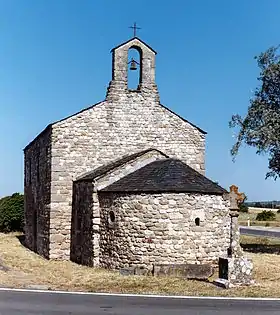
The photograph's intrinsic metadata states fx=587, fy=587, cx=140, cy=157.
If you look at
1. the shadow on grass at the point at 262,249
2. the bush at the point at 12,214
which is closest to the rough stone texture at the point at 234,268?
the shadow on grass at the point at 262,249

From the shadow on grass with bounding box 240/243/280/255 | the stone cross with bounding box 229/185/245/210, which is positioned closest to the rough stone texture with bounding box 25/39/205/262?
the shadow on grass with bounding box 240/243/280/255

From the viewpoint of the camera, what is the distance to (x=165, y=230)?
64.3 ft

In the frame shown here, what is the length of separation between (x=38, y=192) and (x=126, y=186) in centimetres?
892

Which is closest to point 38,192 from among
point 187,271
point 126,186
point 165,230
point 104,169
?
point 104,169

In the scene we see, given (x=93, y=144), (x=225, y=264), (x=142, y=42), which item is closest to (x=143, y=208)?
(x=225, y=264)

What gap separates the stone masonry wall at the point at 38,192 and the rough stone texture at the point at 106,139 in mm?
44

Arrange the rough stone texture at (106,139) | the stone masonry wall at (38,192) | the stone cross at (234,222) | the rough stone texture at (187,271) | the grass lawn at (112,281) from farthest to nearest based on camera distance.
Result: the stone masonry wall at (38,192), the rough stone texture at (106,139), the rough stone texture at (187,271), the stone cross at (234,222), the grass lawn at (112,281)

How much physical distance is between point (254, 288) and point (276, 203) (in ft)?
322

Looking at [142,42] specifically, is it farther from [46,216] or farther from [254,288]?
[254,288]

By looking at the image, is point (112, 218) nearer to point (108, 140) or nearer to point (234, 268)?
point (108, 140)

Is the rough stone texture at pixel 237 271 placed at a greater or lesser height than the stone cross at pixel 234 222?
lesser

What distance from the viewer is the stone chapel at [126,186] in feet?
64.8

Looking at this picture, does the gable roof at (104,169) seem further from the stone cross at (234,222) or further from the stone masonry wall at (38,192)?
the stone cross at (234,222)

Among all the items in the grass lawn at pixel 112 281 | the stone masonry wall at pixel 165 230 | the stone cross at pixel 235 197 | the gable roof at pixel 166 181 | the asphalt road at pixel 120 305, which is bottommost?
the grass lawn at pixel 112 281
